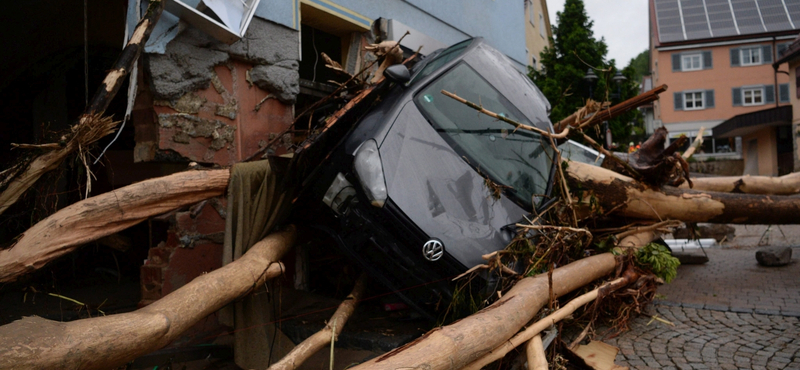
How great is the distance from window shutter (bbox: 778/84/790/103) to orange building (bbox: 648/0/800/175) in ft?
0.20

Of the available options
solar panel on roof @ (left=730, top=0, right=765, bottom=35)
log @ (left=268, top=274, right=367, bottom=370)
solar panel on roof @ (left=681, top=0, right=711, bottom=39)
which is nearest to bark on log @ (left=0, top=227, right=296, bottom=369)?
log @ (left=268, top=274, right=367, bottom=370)

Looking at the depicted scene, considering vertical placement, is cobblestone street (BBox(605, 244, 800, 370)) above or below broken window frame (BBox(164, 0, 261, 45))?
below

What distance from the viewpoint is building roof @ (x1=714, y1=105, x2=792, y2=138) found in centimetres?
2798

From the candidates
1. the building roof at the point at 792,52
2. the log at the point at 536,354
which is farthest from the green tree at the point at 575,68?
the building roof at the point at 792,52

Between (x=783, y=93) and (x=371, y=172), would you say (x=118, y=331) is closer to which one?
(x=371, y=172)

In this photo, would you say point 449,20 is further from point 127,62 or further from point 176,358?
point 176,358

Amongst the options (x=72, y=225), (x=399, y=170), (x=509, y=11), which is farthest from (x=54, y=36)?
(x=509, y=11)

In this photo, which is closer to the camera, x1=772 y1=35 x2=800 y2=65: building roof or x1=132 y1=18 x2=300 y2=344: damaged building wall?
x1=132 y1=18 x2=300 y2=344: damaged building wall

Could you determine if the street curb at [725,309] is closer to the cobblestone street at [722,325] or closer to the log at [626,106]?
the cobblestone street at [722,325]

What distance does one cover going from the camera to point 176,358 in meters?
3.83

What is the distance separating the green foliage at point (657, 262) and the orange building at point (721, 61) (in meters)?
32.4

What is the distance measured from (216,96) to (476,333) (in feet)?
11.5

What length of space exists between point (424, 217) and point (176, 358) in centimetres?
203

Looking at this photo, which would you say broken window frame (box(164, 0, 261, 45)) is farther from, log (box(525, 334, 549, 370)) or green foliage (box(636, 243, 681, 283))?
green foliage (box(636, 243, 681, 283))
